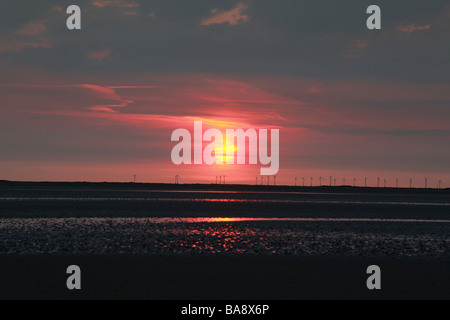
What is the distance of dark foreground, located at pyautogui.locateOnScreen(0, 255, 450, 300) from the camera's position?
2122 centimetres

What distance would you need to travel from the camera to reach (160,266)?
27.6 meters

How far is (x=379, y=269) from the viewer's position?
89.5 feet

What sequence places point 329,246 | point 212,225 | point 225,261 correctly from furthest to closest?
point 212,225
point 329,246
point 225,261

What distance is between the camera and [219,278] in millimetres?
24609

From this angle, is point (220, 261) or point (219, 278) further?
point (220, 261)

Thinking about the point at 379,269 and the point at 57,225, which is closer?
the point at 379,269

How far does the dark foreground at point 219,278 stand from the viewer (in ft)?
69.6
